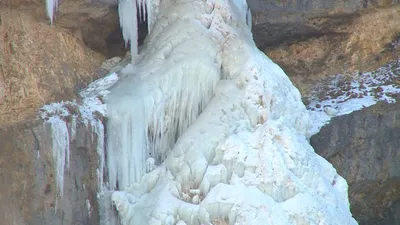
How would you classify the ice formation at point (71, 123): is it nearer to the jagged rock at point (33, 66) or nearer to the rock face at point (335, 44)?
the jagged rock at point (33, 66)

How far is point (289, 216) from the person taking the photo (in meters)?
7.05

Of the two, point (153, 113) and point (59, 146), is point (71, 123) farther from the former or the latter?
point (153, 113)

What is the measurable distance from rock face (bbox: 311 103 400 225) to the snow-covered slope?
144 cm

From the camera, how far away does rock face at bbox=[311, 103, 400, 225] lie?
372 inches

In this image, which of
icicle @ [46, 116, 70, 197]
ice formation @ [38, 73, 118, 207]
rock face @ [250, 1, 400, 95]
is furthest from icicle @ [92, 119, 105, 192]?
rock face @ [250, 1, 400, 95]

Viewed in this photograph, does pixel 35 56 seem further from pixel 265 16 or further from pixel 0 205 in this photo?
pixel 265 16

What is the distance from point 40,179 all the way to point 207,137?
168 cm

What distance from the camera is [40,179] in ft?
22.6

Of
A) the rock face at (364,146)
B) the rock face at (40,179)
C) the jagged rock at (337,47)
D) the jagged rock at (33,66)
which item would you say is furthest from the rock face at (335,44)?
the rock face at (40,179)

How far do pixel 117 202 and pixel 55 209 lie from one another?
0.65m

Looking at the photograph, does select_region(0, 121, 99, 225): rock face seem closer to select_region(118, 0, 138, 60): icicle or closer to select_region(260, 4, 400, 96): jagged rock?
select_region(118, 0, 138, 60): icicle


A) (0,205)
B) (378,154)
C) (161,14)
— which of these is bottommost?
(378,154)

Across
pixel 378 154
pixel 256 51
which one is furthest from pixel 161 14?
pixel 378 154

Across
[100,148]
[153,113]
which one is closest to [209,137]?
[153,113]
